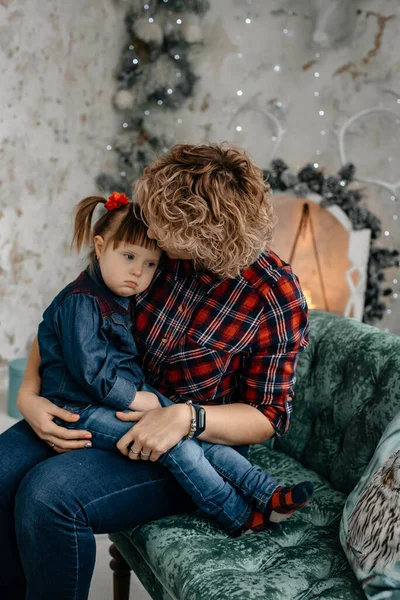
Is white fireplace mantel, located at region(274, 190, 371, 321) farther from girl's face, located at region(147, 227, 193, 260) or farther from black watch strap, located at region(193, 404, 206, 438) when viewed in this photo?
black watch strap, located at region(193, 404, 206, 438)

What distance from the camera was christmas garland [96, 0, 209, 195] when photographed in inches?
135

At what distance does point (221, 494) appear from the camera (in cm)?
140

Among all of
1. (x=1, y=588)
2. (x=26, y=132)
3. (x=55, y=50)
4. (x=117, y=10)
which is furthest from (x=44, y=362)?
(x=117, y=10)

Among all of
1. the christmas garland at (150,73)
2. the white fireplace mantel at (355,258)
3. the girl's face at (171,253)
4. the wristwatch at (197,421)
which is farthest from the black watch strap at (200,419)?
the christmas garland at (150,73)

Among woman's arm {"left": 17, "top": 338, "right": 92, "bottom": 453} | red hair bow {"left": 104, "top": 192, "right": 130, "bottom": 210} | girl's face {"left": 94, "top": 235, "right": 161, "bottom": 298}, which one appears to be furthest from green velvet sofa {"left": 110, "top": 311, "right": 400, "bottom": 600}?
red hair bow {"left": 104, "top": 192, "right": 130, "bottom": 210}

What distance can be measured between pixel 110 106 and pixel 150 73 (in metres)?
0.31

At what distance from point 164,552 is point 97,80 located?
2853 mm

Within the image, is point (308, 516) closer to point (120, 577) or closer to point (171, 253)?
point (120, 577)

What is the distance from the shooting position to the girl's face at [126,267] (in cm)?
150

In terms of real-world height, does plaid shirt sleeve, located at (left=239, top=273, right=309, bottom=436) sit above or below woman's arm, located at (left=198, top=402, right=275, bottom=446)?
above

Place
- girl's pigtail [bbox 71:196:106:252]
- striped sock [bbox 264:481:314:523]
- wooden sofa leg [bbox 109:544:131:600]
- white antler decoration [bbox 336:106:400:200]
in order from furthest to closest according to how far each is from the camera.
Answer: white antler decoration [bbox 336:106:400:200]
wooden sofa leg [bbox 109:544:131:600]
girl's pigtail [bbox 71:196:106:252]
striped sock [bbox 264:481:314:523]

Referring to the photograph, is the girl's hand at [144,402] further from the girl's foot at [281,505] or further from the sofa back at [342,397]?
the sofa back at [342,397]

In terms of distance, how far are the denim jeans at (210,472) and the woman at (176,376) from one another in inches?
1.1

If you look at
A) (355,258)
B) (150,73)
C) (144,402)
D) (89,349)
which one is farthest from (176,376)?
(150,73)
